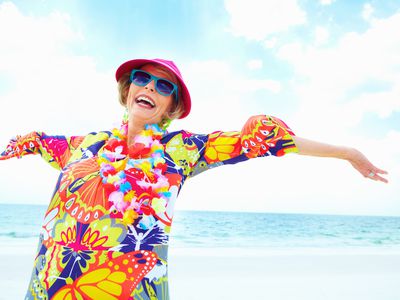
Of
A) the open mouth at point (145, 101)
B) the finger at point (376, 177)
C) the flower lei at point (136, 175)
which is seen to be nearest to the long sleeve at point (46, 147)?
the flower lei at point (136, 175)

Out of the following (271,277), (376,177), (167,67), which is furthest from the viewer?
(271,277)

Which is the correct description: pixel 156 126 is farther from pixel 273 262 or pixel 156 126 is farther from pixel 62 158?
Result: pixel 273 262

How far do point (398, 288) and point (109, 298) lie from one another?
3.91 metres

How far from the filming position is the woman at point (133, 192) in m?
1.41

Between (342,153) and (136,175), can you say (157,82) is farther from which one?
(342,153)

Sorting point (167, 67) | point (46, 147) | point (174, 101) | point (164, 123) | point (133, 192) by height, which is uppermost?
point (167, 67)

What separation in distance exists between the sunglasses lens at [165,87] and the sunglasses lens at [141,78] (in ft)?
0.20

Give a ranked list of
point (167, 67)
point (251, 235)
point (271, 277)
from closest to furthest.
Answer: point (167, 67), point (271, 277), point (251, 235)

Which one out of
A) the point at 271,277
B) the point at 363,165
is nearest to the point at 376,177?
the point at 363,165

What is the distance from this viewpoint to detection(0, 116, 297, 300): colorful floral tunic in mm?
1400

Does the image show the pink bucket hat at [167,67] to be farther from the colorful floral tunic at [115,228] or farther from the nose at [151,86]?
the colorful floral tunic at [115,228]

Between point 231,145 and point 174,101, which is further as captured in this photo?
point 174,101

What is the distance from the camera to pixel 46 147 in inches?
78.5

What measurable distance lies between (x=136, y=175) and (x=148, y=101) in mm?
426
